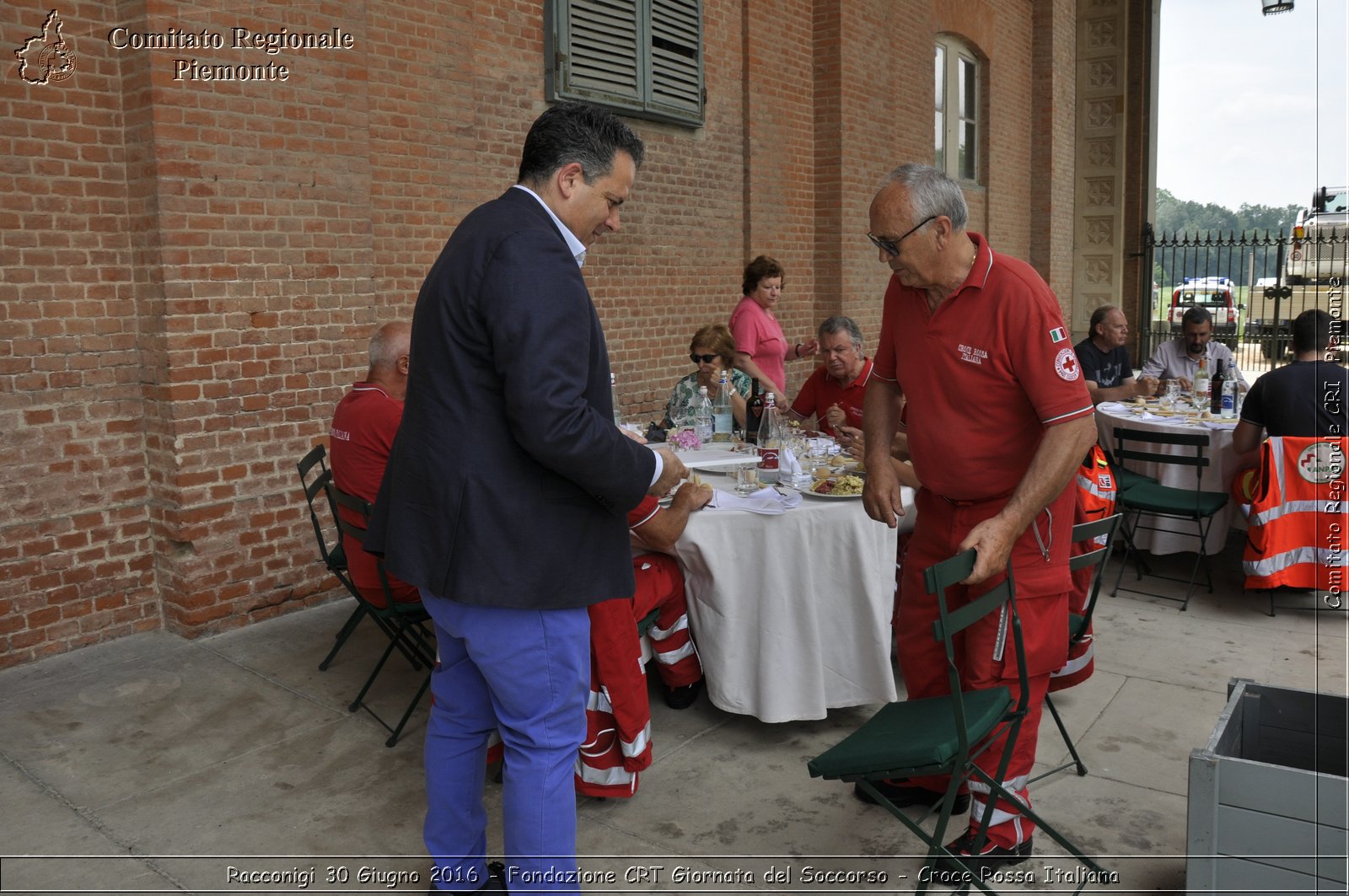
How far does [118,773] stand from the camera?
362cm

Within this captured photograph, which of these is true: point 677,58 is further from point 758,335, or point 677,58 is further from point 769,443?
point 769,443

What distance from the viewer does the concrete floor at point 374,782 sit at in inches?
119

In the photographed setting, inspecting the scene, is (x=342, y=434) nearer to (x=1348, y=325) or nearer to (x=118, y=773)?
(x=118, y=773)

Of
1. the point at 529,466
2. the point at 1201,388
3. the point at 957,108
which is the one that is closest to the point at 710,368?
the point at 529,466

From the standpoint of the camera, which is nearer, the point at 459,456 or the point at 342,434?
the point at 459,456

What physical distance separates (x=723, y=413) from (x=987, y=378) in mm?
2554

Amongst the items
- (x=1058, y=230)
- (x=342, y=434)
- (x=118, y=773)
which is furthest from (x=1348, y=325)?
(x=1058, y=230)

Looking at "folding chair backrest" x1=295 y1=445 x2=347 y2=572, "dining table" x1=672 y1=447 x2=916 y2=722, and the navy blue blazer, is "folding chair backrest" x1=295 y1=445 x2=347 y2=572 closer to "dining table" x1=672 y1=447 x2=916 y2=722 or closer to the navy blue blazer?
"dining table" x1=672 y1=447 x2=916 y2=722

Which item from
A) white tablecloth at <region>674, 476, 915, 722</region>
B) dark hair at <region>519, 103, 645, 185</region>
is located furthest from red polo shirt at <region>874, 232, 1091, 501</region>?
dark hair at <region>519, 103, 645, 185</region>

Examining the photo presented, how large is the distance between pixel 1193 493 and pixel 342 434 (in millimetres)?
4688

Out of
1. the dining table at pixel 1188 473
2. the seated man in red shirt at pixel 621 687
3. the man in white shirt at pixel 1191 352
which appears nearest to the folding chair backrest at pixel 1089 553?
the seated man in red shirt at pixel 621 687

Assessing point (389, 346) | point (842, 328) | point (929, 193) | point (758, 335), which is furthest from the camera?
point (758, 335)

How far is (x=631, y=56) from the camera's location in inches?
296

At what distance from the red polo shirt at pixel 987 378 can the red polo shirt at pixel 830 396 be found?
216cm
